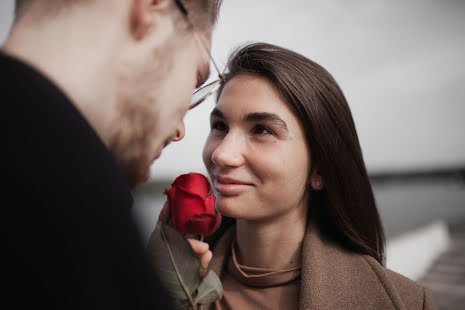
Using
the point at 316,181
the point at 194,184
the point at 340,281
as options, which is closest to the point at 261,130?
the point at 316,181

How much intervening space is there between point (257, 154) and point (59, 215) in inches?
48.9

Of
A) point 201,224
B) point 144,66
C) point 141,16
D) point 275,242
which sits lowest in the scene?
point 275,242

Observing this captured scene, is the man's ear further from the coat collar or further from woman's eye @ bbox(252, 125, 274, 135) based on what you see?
the coat collar

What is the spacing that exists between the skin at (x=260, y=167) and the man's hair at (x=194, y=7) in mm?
678

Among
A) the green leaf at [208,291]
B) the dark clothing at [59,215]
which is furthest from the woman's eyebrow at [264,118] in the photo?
the dark clothing at [59,215]

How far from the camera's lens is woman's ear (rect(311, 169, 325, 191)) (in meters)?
1.93

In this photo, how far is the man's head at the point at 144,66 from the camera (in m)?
0.76

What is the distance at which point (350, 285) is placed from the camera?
5.48 feet

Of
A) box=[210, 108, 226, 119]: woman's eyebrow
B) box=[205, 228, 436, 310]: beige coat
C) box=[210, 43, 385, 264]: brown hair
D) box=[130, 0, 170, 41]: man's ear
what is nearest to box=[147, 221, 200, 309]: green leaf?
box=[130, 0, 170, 41]: man's ear

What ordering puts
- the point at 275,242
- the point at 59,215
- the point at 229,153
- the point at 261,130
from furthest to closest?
the point at 275,242 < the point at 261,130 < the point at 229,153 < the point at 59,215

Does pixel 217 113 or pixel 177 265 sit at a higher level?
pixel 217 113

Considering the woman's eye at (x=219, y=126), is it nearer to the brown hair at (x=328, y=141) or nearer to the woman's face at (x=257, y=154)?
the woman's face at (x=257, y=154)

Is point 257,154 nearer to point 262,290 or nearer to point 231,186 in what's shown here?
point 231,186

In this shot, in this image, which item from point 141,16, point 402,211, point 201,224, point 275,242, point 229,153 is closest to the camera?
point 141,16
